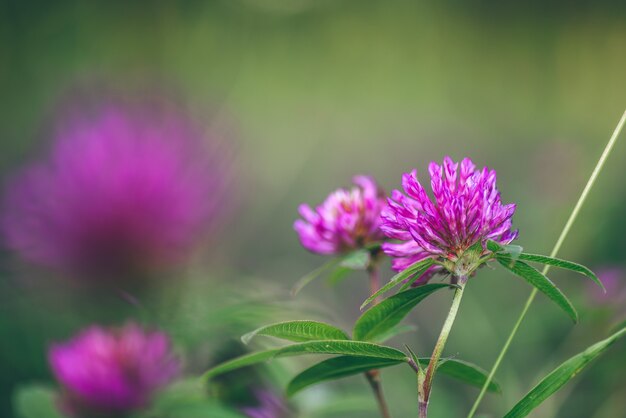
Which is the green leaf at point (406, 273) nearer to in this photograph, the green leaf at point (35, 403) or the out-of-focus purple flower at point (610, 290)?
the green leaf at point (35, 403)

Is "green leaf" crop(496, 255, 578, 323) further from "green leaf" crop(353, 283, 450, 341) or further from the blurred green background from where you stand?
the blurred green background

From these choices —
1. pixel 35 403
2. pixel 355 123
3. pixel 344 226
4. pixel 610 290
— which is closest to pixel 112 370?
pixel 35 403

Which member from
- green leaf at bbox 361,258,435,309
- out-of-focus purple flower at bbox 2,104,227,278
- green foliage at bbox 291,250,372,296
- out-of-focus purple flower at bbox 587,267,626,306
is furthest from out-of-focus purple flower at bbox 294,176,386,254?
out-of-focus purple flower at bbox 587,267,626,306

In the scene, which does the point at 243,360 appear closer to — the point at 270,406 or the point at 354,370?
the point at 354,370

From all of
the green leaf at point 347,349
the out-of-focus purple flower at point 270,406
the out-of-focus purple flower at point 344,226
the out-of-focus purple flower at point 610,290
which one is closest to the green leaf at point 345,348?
the green leaf at point 347,349

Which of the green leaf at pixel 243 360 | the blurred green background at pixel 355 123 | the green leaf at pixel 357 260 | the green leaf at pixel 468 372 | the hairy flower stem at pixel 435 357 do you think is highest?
the blurred green background at pixel 355 123

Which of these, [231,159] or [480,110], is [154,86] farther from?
[480,110]

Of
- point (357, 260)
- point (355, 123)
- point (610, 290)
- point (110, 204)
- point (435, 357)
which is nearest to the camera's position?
point (435, 357)
